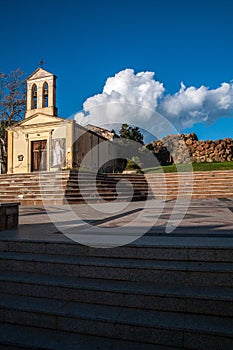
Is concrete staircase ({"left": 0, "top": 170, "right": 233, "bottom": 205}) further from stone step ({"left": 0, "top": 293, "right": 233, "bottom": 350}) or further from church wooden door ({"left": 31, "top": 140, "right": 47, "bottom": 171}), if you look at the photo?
stone step ({"left": 0, "top": 293, "right": 233, "bottom": 350})

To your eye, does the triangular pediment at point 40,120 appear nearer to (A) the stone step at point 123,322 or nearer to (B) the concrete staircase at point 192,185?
(B) the concrete staircase at point 192,185

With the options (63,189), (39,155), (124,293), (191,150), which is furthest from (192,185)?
(191,150)

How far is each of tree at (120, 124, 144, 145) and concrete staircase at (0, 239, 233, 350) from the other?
25924 millimetres

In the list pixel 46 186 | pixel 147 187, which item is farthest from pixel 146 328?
pixel 147 187

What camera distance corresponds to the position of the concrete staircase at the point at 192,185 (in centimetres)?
1178

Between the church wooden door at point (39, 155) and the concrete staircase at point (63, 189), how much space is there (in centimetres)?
658

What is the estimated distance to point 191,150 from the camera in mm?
29094

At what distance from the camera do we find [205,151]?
2825 centimetres

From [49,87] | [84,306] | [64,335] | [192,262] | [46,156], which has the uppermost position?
[49,87]

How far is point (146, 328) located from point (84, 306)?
2.05 feet

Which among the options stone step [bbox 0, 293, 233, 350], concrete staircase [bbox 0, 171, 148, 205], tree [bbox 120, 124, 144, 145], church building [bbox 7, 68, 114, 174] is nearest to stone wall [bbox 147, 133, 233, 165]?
tree [bbox 120, 124, 144, 145]

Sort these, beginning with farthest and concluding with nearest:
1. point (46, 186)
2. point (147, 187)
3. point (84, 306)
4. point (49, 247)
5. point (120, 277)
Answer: point (147, 187)
point (46, 186)
point (49, 247)
point (120, 277)
point (84, 306)

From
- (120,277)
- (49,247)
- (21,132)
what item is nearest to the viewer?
(120,277)

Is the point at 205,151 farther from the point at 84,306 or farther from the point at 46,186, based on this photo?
the point at 84,306
